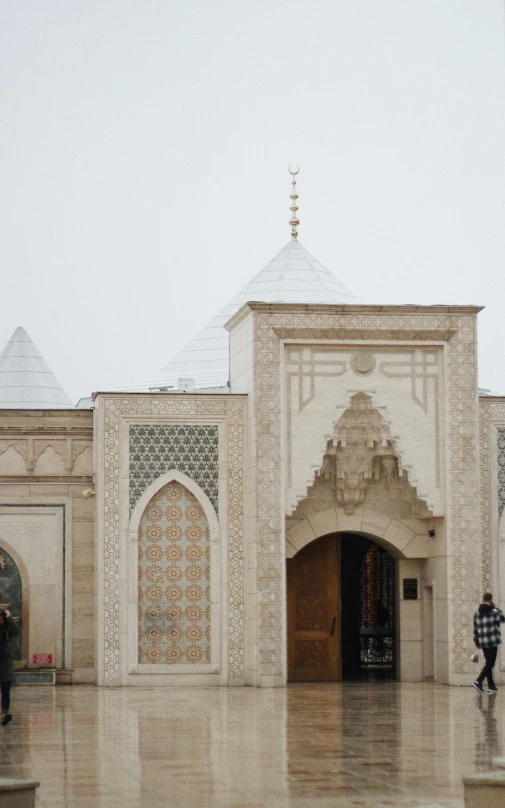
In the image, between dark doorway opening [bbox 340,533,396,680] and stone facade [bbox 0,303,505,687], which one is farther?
dark doorway opening [bbox 340,533,396,680]

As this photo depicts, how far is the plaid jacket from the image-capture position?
13953 mm

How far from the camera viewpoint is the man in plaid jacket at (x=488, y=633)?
549 inches

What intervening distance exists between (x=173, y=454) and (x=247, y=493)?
0.92m

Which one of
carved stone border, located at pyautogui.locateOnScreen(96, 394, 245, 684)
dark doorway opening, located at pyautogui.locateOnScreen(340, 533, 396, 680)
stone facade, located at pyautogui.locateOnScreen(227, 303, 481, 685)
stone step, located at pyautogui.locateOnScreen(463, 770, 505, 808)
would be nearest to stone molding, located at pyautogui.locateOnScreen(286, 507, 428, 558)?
stone facade, located at pyautogui.locateOnScreen(227, 303, 481, 685)

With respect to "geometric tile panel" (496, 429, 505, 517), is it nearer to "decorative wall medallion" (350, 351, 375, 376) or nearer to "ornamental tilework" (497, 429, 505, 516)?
"ornamental tilework" (497, 429, 505, 516)

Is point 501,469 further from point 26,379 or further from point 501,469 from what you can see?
point 26,379

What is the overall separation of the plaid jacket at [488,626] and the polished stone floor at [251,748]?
534mm

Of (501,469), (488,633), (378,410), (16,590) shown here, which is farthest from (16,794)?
(501,469)

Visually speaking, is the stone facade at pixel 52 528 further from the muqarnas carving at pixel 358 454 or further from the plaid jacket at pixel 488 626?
the plaid jacket at pixel 488 626

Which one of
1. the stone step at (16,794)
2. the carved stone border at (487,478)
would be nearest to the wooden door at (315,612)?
the carved stone border at (487,478)

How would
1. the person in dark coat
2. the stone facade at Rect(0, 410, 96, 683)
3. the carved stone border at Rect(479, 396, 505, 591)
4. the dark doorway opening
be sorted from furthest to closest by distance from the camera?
the dark doorway opening
the carved stone border at Rect(479, 396, 505, 591)
the stone facade at Rect(0, 410, 96, 683)
the person in dark coat

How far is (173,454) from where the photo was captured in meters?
15.5

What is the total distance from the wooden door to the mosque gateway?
2.58 ft

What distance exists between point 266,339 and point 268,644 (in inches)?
130
